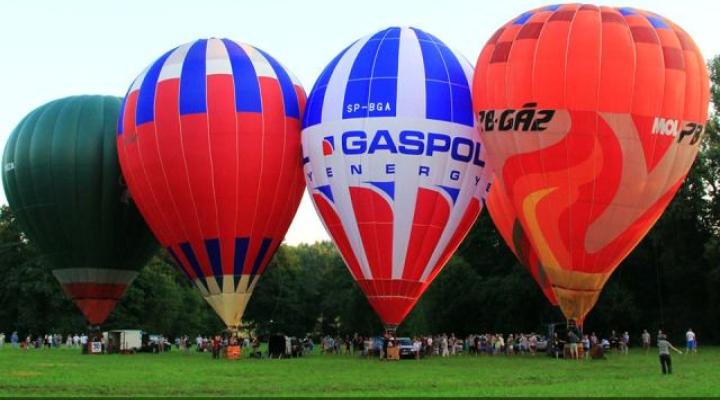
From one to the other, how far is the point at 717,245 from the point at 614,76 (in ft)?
41.1

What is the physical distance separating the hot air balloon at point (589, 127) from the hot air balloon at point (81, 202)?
13.8 metres

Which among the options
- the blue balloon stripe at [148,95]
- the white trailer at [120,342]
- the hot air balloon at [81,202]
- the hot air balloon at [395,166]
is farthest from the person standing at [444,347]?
the white trailer at [120,342]

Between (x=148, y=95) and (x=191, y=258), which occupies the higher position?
(x=148, y=95)

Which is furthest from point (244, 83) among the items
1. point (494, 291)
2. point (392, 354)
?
point (494, 291)

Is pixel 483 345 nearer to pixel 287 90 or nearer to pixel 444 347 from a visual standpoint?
pixel 444 347

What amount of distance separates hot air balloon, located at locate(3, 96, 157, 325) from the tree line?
15.6 m

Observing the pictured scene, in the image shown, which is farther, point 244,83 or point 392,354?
point 244,83

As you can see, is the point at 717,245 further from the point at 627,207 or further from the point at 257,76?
the point at 257,76

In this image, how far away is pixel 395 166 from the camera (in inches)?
955

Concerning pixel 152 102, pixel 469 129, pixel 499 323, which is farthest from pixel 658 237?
pixel 152 102

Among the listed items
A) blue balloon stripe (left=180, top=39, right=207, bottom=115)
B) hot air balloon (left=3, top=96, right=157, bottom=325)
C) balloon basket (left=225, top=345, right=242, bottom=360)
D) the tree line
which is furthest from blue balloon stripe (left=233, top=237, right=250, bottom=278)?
the tree line

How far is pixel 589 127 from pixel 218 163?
10.5 meters

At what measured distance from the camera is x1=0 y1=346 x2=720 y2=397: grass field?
45.3ft

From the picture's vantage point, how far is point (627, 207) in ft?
72.5
